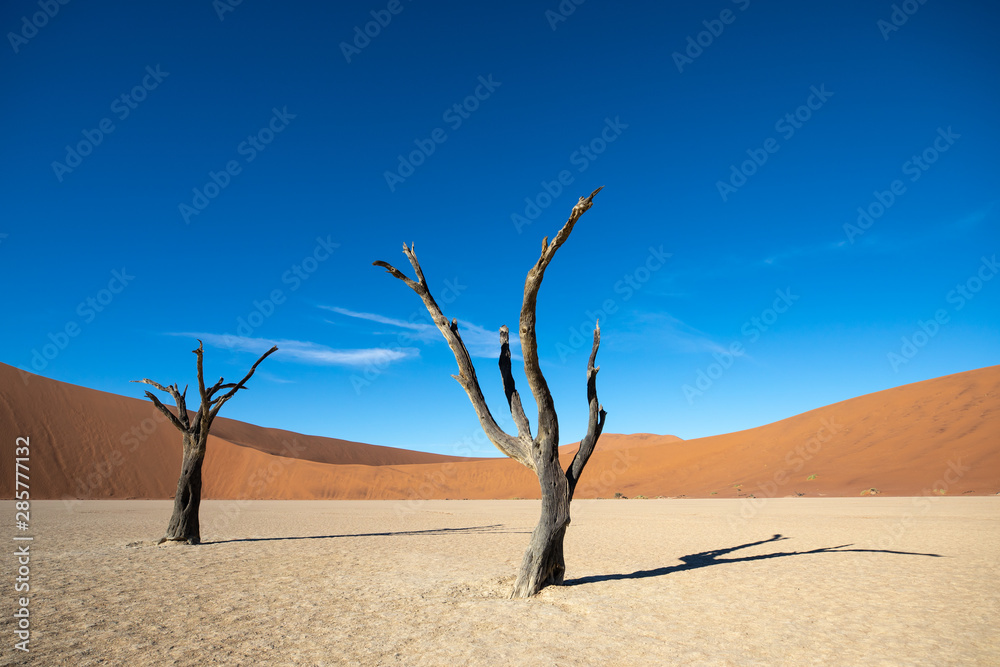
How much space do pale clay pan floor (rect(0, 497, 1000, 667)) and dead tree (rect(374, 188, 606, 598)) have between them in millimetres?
439

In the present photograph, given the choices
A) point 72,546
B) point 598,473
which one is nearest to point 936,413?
point 598,473

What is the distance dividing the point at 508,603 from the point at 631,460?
45647 millimetres

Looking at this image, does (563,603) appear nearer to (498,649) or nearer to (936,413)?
(498,649)

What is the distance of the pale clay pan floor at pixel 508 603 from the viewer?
16.4ft

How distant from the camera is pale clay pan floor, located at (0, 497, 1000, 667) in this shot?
498 cm

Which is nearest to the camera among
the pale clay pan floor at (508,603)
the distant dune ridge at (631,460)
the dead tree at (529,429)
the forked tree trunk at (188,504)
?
the pale clay pan floor at (508,603)

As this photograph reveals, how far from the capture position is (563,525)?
7.49 m

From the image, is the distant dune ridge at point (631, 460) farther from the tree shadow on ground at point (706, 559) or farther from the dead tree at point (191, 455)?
the dead tree at point (191, 455)

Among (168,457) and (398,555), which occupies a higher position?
(168,457)

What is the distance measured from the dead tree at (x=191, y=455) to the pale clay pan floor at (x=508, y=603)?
0.71 meters

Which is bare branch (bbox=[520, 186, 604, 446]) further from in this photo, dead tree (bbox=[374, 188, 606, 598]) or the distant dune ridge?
the distant dune ridge

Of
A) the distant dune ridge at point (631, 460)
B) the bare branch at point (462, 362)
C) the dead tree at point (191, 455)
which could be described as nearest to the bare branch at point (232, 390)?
the dead tree at point (191, 455)

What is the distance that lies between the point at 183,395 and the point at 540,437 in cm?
1077

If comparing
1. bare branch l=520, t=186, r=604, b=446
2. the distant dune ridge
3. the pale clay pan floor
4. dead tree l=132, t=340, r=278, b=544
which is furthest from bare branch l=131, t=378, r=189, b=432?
the distant dune ridge
